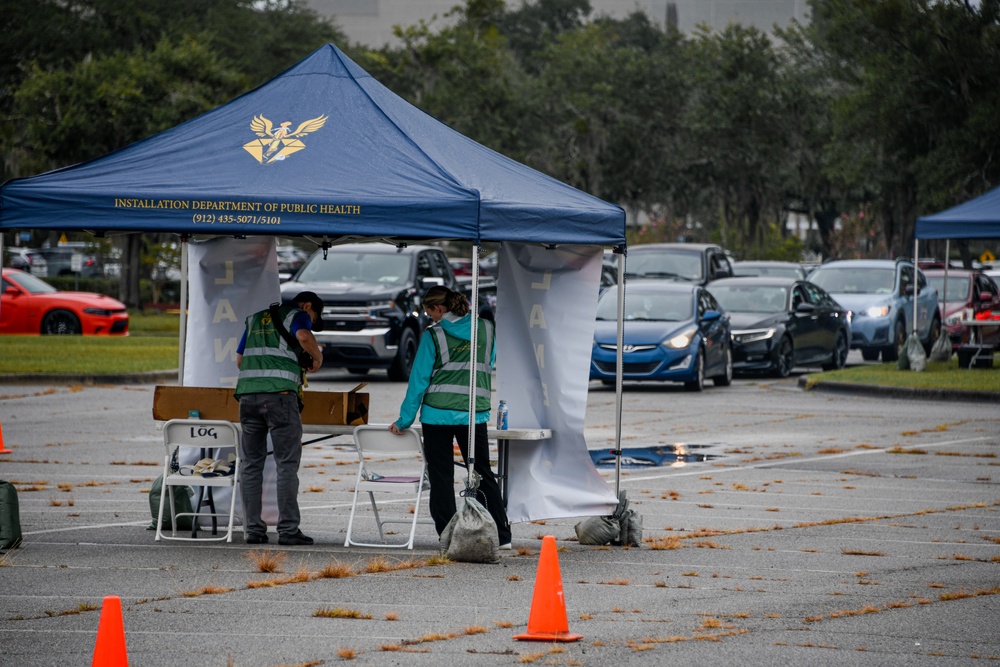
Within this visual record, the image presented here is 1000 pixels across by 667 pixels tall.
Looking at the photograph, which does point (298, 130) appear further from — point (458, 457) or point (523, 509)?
point (458, 457)

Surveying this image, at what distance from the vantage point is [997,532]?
36.8ft

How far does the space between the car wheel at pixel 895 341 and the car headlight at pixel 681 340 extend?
836 centimetres

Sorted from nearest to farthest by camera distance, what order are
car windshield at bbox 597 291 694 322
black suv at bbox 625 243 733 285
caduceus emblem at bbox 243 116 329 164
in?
caduceus emblem at bbox 243 116 329 164 → car windshield at bbox 597 291 694 322 → black suv at bbox 625 243 733 285

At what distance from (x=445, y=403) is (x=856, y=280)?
23173 millimetres

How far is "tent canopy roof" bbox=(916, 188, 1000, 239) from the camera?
72.9 ft

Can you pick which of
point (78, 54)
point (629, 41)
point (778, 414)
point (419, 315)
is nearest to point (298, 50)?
point (78, 54)

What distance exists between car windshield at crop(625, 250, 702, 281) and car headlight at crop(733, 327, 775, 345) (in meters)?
4.37

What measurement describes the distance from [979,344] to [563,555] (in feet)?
60.6

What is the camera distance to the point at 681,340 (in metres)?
23.3

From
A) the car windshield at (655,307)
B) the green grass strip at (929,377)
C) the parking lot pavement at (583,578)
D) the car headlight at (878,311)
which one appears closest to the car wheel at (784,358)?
the green grass strip at (929,377)

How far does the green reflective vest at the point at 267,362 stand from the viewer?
10.3 m

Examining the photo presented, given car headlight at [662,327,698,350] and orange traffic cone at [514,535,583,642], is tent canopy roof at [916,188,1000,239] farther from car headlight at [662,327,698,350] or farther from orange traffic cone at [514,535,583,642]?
orange traffic cone at [514,535,583,642]

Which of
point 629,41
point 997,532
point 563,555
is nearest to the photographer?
point 563,555

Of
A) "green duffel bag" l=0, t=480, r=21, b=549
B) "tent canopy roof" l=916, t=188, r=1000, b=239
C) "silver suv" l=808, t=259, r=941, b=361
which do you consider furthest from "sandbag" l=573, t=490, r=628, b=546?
"silver suv" l=808, t=259, r=941, b=361
